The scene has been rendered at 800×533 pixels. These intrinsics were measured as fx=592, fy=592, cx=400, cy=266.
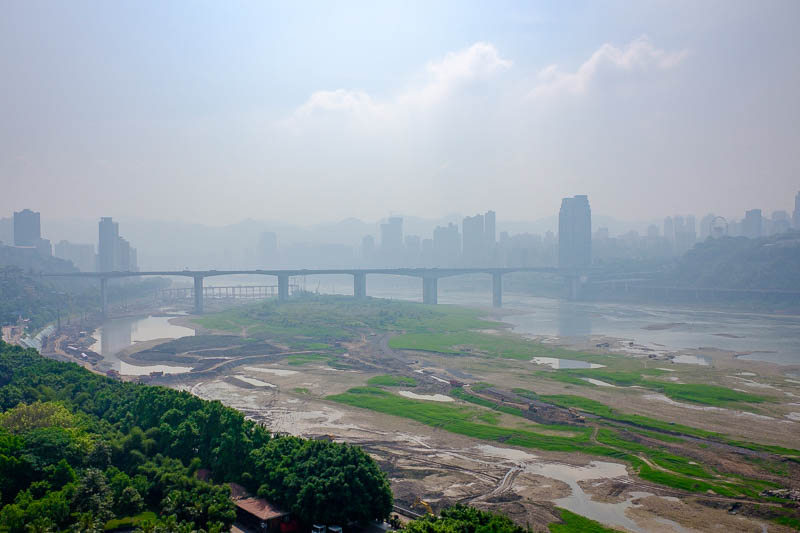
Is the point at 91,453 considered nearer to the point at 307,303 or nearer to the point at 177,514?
the point at 177,514

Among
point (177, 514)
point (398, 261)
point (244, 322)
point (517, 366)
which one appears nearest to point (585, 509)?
point (177, 514)

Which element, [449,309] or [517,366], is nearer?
[517,366]

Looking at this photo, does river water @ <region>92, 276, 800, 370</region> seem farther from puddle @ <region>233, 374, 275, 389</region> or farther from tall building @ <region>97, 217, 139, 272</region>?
tall building @ <region>97, 217, 139, 272</region>

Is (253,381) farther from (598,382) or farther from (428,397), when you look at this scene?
(598,382)

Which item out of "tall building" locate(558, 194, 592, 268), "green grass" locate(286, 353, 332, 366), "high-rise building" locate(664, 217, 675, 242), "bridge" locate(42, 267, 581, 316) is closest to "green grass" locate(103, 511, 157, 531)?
"green grass" locate(286, 353, 332, 366)

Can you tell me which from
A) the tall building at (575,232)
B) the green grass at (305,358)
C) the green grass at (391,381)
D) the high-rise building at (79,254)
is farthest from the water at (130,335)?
the high-rise building at (79,254)

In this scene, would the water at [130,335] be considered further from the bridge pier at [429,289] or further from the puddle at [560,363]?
the bridge pier at [429,289]

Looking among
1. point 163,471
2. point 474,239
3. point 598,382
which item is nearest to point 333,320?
A: point 598,382
